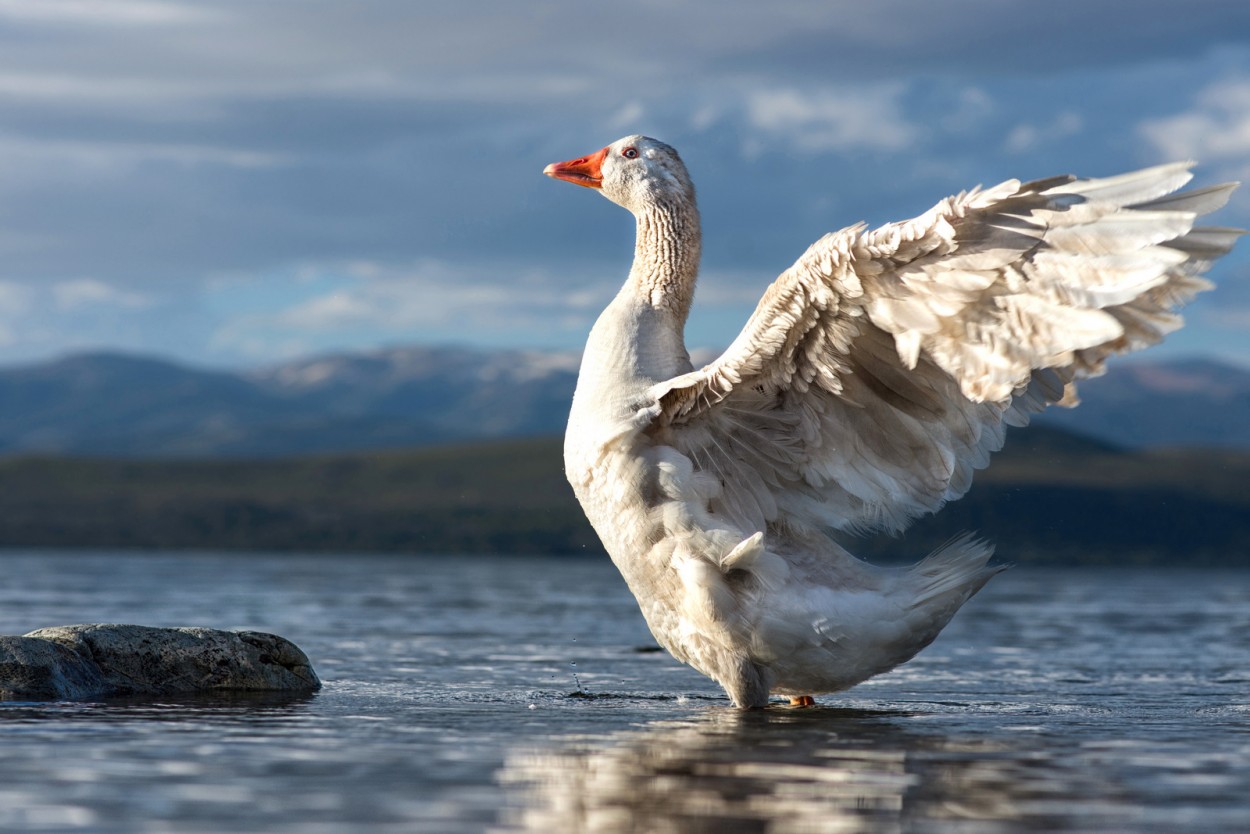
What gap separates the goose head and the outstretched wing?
2426mm

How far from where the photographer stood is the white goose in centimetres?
1119

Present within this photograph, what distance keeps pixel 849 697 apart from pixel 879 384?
4521mm

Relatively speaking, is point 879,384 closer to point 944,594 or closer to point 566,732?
point 944,594

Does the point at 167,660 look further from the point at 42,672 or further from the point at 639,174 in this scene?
the point at 639,174

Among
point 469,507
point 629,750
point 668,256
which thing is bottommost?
point 629,750

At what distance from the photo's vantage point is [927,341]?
38.9 ft

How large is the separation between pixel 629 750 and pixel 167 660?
21.0 ft

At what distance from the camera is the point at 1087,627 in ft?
103

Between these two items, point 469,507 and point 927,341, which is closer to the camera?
point 927,341

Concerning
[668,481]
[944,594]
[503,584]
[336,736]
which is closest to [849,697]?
[944,594]

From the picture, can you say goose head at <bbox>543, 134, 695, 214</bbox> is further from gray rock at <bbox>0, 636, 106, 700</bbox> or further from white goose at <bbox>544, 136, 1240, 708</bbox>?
gray rock at <bbox>0, 636, 106, 700</bbox>

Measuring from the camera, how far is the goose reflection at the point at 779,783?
816 cm

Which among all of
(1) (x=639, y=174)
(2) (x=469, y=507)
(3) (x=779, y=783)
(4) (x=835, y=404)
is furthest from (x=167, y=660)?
(2) (x=469, y=507)

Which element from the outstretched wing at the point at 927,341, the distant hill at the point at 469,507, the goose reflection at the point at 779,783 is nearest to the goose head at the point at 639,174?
the outstretched wing at the point at 927,341
